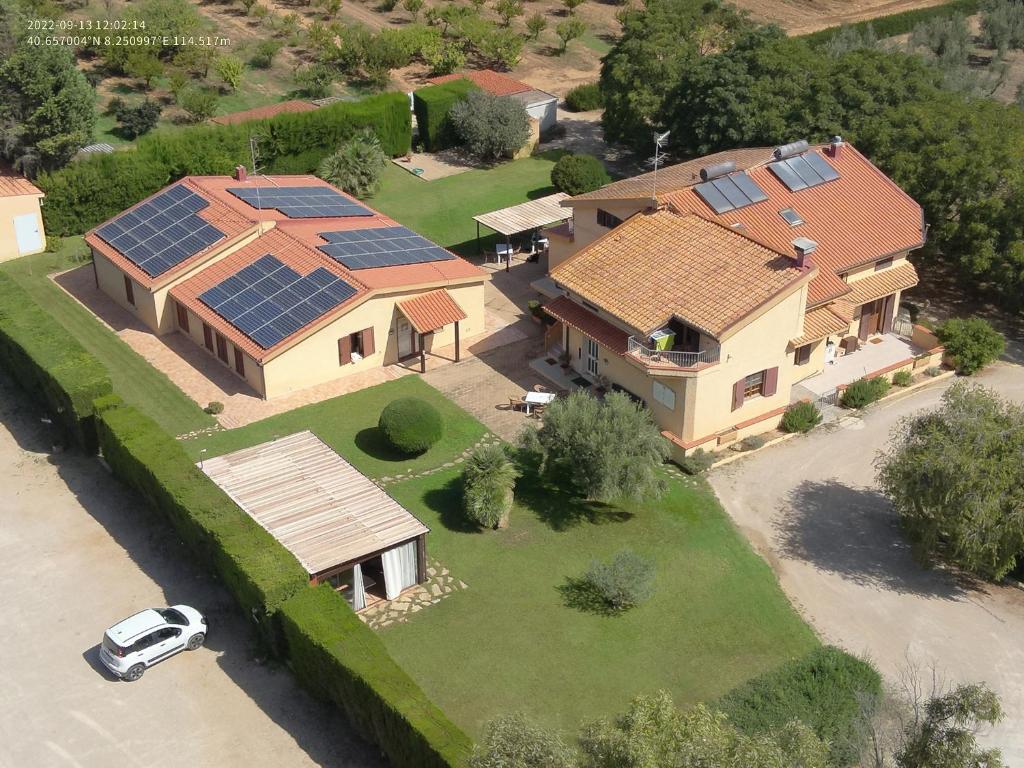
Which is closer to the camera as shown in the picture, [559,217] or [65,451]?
[65,451]

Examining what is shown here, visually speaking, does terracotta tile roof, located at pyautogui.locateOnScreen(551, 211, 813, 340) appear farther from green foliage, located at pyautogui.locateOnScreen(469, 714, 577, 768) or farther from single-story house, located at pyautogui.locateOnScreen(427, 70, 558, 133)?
single-story house, located at pyautogui.locateOnScreen(427, 70, 558, 133)

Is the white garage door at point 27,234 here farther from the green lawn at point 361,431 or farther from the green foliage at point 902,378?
the green foliage at point 902,378

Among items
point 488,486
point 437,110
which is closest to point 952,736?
point 488,486

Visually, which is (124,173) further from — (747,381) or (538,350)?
(747,381)

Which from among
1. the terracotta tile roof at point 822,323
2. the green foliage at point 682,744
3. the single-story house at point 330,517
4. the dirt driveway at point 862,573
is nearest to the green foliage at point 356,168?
the single-story house at point 330,517

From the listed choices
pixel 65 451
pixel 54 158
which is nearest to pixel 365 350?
pixel 65 451

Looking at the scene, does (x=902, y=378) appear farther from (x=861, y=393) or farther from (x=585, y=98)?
(x=585, y=98)
